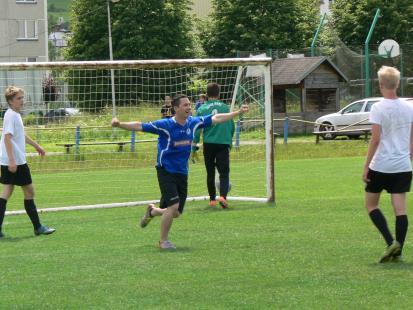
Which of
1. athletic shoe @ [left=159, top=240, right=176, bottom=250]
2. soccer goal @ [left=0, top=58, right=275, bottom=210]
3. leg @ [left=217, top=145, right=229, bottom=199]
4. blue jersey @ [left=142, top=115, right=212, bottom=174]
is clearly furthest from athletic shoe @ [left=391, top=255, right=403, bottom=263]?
soccer goal @ [left=0, top=58, right=275, bottom=210]

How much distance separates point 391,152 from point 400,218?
0.63 meters

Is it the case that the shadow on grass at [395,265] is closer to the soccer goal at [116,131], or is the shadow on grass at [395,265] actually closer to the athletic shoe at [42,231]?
the athletic shoe at [42,231]

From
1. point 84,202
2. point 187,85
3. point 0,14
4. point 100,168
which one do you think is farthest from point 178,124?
point 0,14

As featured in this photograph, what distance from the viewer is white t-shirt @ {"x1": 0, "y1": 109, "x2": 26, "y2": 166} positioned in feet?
36.7

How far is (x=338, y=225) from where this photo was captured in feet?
37.9

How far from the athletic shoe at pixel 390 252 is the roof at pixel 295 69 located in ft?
106

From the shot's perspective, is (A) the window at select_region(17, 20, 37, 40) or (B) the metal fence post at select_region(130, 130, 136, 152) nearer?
(B) the metal fence post at select_region(130, 130, 136, 152)

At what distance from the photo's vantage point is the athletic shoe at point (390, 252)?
28.4 feet

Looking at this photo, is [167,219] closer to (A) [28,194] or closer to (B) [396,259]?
(A) [28,194]

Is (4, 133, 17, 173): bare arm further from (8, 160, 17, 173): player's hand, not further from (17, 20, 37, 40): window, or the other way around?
(17, 20, 37, 40): window

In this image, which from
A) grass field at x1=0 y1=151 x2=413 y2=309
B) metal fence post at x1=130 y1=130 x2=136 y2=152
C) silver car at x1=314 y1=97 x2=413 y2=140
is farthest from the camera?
silver car at x1=314 y1=97 x2=413 y2=140

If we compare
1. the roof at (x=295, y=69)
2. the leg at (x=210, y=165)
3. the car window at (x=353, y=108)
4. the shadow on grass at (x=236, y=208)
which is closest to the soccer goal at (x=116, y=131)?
the shadow on grass at (x=236, y=208)

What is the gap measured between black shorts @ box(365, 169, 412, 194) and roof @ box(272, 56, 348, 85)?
1265 inches

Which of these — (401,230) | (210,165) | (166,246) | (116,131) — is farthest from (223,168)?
(116,131)
